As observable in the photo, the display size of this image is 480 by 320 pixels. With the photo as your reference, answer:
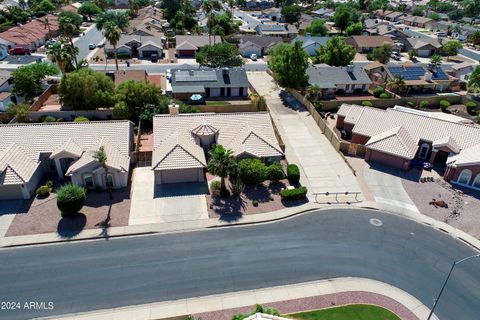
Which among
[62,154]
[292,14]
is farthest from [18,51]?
[292,14]

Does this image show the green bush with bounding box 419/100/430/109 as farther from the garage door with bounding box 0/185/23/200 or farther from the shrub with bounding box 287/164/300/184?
the garage door with bounding box 0/185/23/200

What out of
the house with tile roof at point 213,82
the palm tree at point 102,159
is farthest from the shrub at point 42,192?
the house with tile roof at point 213,82

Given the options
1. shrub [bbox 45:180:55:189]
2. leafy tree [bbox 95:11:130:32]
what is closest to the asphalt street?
shrub [bbox 45:180:55:189]

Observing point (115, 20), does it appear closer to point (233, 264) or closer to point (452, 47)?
point (452, 47)

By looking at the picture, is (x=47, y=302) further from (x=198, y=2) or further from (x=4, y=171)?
(x=198, y=2)

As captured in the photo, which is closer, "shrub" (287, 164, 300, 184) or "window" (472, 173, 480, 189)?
"shrub" (287, 164, 300, 184)
